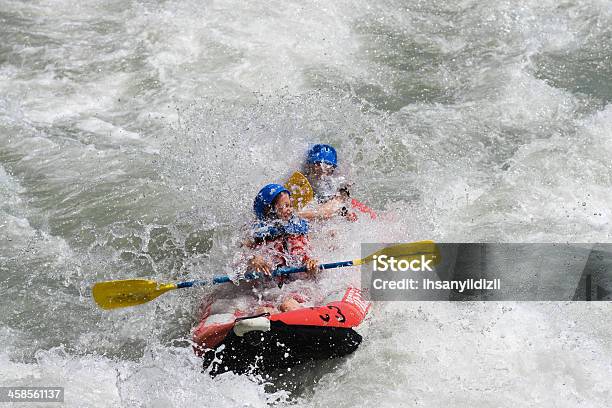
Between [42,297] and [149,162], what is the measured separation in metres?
1.96

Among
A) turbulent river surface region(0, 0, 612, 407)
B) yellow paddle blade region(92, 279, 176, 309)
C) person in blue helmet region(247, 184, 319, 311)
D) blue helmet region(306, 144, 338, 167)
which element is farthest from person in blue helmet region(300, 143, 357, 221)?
yellow paddle blade region(92, 279, 176, 309)

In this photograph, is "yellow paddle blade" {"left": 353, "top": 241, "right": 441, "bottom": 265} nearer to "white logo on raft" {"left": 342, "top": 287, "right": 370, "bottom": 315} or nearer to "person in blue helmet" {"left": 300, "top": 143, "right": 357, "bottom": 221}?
"white logo on raft" {"left": 342, "top": 287, "right": 370, "bottom": 315}

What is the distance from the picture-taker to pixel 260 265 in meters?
5.30

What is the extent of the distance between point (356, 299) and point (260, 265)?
69 cm

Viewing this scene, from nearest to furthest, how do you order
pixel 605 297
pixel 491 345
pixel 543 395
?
pixel 543 395
pixel 491 345
pixel 605 297

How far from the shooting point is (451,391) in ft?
15.8

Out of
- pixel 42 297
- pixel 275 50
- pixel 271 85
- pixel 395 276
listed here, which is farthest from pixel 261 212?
pixel 275 50

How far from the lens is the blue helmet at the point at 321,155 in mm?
6535

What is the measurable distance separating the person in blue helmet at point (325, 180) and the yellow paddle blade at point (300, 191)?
3.5 inches

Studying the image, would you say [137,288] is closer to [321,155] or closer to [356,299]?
[356,299]

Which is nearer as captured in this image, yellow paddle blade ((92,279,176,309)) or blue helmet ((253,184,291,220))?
yellow paddle blade ((92,279,176,309))

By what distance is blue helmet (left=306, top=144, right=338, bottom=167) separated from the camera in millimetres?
6535

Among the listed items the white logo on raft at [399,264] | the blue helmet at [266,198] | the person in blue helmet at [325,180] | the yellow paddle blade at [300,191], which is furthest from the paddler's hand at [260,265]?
the yellow paddle blade at [300,191]

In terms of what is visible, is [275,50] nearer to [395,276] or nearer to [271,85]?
[271,85]
